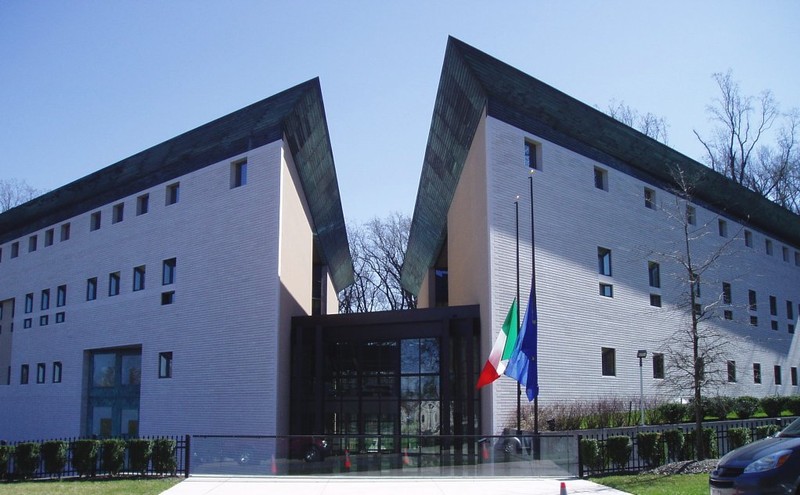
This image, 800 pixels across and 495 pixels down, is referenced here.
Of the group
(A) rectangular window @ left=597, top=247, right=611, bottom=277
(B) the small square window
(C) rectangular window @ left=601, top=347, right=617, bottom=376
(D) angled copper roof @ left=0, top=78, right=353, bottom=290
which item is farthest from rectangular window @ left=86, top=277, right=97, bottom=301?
(C) rectangular window @ left=601, top=347, right=617, bottom=376

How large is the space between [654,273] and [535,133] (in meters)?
8.60

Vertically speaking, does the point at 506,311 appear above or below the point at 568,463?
above

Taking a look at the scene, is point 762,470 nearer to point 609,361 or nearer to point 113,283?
point 609,361

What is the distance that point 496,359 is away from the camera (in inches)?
Result: 802

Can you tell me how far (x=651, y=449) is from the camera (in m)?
18.3

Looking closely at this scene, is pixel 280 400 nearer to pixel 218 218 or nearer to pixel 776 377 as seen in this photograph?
pixel 218 218

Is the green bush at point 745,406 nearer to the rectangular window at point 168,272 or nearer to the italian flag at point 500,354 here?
the italian flag at point 500,354

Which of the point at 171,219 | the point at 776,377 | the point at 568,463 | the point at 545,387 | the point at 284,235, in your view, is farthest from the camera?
the point at 776,377

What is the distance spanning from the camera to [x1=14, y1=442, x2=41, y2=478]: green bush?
1908cm

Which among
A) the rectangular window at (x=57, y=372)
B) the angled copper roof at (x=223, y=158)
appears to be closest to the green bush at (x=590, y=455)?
the angled copper roof at (x=223, y=158)

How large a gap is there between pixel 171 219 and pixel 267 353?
27.4ft

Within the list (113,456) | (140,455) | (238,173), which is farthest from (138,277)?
(140,455)

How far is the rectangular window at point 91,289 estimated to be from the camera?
35.0 meters

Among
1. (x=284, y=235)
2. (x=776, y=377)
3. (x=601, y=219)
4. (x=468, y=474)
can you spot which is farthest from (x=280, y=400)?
(x=776, y=377)
